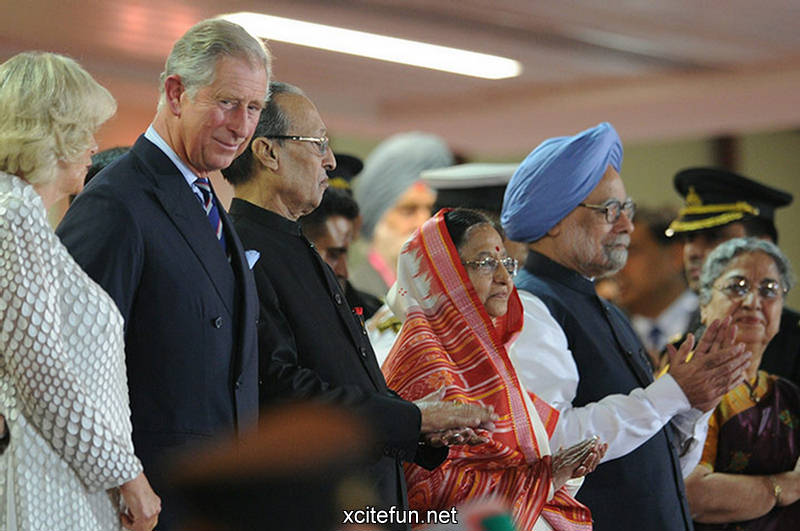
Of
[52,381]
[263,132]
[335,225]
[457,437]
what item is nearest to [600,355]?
[457,437]

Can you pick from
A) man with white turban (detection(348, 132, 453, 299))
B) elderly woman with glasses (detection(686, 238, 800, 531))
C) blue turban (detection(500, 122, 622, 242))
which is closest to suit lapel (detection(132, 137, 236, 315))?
blue turban (detection(500, 122, 622, 242))

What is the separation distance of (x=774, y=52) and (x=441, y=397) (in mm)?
6614

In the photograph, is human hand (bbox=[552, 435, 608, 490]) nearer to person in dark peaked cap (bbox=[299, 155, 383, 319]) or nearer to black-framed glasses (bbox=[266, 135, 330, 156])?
black-framed glasses (bbox=[266, 135, 330, 156])

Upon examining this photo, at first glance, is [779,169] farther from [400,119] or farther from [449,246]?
[449,246]

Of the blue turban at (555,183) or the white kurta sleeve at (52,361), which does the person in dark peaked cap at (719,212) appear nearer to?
the blue turban at (555,183)

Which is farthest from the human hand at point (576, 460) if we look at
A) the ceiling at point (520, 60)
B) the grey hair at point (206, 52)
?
the ceiling at point (520, 60)

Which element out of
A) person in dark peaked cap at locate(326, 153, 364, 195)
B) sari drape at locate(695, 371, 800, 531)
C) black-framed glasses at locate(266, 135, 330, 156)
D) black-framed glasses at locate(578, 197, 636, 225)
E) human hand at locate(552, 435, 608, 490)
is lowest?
sari drape at locate(695, 371, 800, 531)

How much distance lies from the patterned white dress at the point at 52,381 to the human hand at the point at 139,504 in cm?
3

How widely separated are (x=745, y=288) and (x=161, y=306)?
7.56 ft

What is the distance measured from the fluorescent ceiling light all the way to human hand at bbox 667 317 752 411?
14.4 ft

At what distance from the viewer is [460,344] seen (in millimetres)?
2934

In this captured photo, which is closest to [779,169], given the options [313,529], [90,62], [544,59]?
[544,59]

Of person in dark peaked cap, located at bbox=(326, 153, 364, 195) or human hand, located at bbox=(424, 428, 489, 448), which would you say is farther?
person in dark peaked cap, located at bbox=(326, 153, 364, 195)

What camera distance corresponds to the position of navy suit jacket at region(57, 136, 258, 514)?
2145mm
